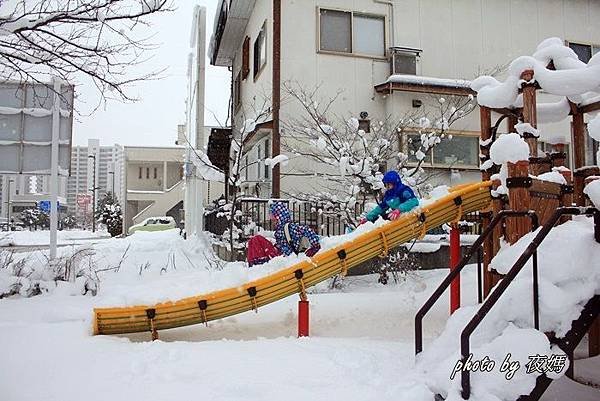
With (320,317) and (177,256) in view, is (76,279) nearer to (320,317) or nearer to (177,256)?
(320,317)

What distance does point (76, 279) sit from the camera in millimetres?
7148

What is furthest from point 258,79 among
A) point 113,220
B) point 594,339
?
point 113,220

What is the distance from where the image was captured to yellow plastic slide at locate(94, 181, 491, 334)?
542 cm

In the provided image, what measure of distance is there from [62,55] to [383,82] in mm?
7732

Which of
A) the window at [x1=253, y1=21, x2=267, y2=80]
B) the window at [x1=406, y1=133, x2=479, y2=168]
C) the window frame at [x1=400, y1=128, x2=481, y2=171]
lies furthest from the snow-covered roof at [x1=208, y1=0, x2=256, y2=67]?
the window at [x1=406, y1=133, x2=479, y2=168]

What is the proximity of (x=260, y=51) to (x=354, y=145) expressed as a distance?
4.76 m

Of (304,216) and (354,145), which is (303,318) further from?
(354,145)

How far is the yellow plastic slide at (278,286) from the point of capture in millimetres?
5418

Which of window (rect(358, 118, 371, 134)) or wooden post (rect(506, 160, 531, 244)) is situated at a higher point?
window (rect(358, 118, 371, 134))

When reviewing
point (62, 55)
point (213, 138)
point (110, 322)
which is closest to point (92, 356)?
point (110, 322)

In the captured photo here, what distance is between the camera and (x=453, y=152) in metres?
13.0

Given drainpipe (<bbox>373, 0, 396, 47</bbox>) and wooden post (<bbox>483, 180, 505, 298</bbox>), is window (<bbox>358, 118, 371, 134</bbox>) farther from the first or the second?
wooden post (<bbox>483, 180, 505, 298</bbox>)

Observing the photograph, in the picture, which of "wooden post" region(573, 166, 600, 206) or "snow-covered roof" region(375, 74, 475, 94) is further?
"snow-covered roof" region(375, 74, 475, 94)

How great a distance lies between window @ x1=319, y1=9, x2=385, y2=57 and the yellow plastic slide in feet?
24.5
